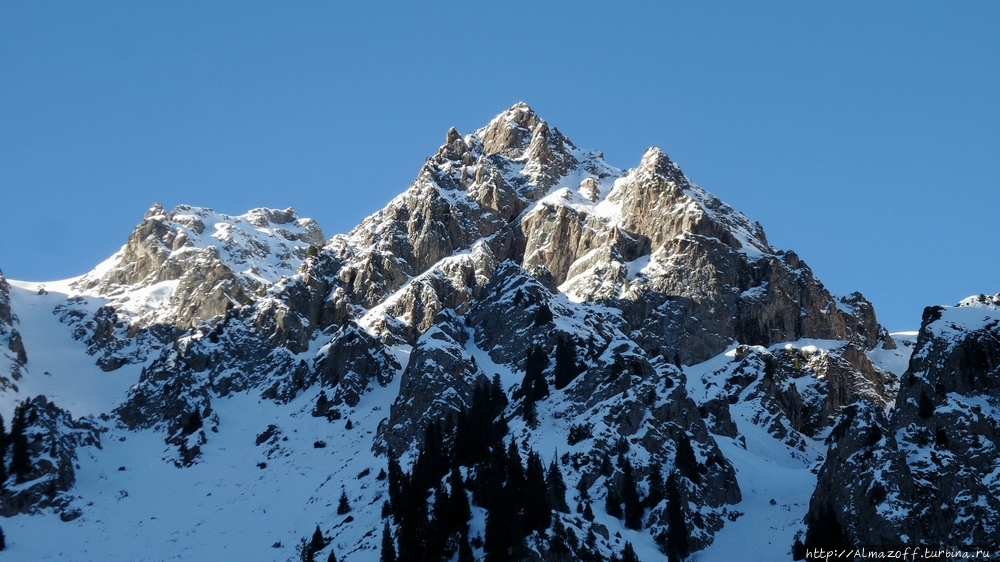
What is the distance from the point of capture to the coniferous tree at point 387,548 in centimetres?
11419

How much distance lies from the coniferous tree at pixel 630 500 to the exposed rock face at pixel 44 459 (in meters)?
68.4

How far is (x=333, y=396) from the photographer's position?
17312 centimetres

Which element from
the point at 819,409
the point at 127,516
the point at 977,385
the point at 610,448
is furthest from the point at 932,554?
the point at 127,516

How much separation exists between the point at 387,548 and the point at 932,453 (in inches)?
1959

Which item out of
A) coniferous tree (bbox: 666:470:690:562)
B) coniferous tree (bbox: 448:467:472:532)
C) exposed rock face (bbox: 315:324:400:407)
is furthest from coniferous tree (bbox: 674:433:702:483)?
exposed rock face (bbox: 315:324:400:407)

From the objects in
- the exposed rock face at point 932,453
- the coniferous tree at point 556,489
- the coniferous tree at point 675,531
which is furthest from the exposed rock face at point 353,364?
the exposed rock face at point 932,453

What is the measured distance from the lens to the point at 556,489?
118 m

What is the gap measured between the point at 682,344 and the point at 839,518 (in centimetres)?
7510

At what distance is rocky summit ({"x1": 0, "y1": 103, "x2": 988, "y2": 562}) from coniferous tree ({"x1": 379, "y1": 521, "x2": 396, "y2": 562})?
13.6 inches

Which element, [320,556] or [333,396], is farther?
[333,396]

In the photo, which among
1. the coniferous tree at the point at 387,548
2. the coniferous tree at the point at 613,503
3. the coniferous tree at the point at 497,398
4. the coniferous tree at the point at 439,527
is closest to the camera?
the coniferous tree at the point at 439,527

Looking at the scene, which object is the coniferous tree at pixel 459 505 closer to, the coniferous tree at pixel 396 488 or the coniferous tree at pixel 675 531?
the coniferous tree at pixel 396 488

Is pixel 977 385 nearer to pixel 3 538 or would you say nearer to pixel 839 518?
pixel 839 518

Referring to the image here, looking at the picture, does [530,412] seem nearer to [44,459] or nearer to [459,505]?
[459,505]
